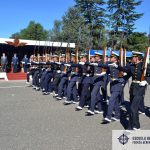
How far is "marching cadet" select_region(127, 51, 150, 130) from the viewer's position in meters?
8.71

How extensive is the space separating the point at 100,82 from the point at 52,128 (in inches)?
108

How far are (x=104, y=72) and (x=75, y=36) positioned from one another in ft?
136

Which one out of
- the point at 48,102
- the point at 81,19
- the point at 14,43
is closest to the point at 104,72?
the point at 48,102

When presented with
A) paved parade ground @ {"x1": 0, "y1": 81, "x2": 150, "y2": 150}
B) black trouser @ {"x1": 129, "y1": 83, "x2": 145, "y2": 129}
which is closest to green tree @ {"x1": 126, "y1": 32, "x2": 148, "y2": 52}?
paved parade ground @ {"x1": 0, "y1": 81, "x2": 150, "y2": 150}

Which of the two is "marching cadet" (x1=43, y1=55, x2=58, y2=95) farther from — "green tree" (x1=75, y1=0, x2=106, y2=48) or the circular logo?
"green tree" (x1=75, y1=0, x2=106, y2=48)

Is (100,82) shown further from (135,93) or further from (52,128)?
(52,128)

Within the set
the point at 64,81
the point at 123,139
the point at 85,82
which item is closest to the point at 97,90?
the point at 85,82

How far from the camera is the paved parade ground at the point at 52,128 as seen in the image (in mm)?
7646

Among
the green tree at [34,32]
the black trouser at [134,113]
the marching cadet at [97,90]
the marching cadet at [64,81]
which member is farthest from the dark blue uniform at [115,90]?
the green tree at [34,32]

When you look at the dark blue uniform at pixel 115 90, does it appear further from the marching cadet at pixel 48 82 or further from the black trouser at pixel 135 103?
the marching cadet at pixel 48 82

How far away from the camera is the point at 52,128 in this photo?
9195mm

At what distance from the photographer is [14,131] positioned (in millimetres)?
8867

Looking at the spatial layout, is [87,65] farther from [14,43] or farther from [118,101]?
[14,43]

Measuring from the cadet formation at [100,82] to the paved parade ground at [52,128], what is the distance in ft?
1.34
